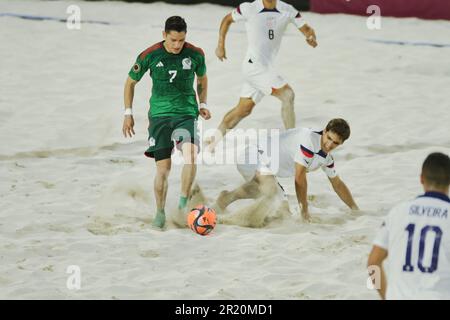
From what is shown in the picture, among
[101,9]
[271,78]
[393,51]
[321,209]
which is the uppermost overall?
[101,9]

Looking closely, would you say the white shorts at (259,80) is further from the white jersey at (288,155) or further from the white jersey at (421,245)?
the white jersey at (421,245)

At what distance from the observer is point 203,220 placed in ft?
25.2

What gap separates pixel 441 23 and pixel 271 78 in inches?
324

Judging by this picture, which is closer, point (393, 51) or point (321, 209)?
point (321, 209)

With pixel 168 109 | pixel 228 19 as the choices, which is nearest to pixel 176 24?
pixel 168 109

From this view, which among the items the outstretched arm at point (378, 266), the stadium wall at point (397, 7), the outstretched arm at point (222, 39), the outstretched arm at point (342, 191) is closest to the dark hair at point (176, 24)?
the outstretched arm at point (342, 191)

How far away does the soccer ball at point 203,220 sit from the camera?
7.68 m

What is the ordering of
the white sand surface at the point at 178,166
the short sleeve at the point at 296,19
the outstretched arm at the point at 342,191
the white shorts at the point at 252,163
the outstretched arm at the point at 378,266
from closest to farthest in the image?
1. the outstretched arm at the point at 378,266
2. the white sand surface at the point at 178,166
3. the outstretched arm at the point at 342,191
4. the white shorts at the point at 252,163
5. the short sleeve at the point at 296,19

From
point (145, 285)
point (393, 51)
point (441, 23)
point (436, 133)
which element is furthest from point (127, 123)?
point (441, 23)

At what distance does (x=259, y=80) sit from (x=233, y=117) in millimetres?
499

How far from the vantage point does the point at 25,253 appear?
23.8 ft

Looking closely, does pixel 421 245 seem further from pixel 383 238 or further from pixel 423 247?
pixel 383 238
